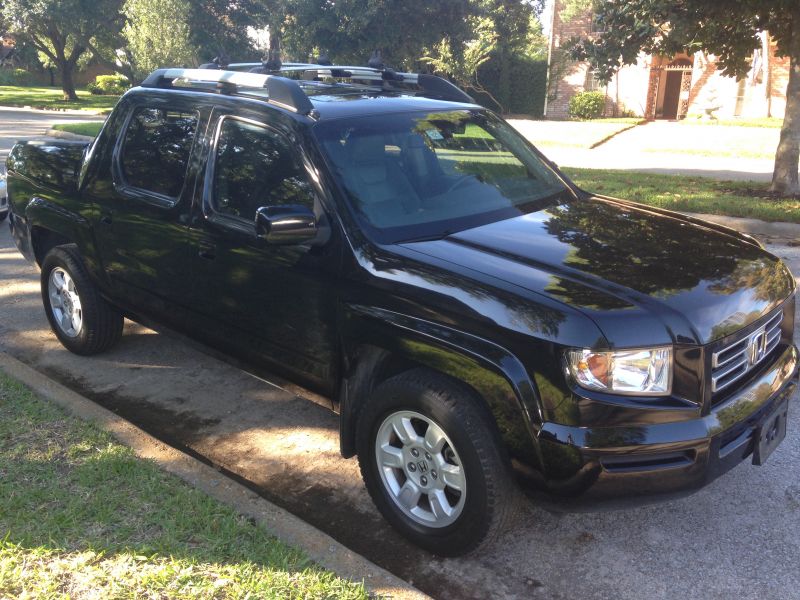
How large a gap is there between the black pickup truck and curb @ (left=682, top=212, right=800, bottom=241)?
5515 millimetres

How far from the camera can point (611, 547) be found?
3393 mm

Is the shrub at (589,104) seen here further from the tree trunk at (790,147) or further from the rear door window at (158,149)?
the rear door window at (158,149)

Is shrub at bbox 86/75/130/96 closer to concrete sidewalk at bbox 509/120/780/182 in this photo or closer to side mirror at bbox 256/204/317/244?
concrete sidewalk at bbox 509/120/780/182

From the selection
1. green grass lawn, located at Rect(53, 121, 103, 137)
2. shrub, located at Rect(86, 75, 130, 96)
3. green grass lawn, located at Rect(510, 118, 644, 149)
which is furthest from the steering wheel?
shrub, located at Rect(86, 75, 130, 96)

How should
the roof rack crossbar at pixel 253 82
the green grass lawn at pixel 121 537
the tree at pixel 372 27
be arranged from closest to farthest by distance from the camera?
the green grass lawn at pixel 121 537, the roof rack crossbar at pixel 253 82, the tree at pixel 372 27

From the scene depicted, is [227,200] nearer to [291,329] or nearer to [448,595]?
[291,329]

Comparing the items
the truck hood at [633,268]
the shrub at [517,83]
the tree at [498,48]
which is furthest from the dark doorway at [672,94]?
the truck hood at [633,268]

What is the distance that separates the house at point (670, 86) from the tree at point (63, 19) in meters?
22.2

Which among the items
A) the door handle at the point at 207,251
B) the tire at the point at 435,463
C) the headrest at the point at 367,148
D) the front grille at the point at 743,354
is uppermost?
the headrest at the point at 367,148

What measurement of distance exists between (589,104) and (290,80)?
1200 inches

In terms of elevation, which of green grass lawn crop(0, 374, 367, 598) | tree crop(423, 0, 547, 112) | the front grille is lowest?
green grass lawn crop(0, 374, 367, 598)

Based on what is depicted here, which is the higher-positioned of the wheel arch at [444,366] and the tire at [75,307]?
the wheel arch at [444,366]

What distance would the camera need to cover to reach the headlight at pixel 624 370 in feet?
9.05

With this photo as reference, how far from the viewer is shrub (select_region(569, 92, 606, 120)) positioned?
32.3m
